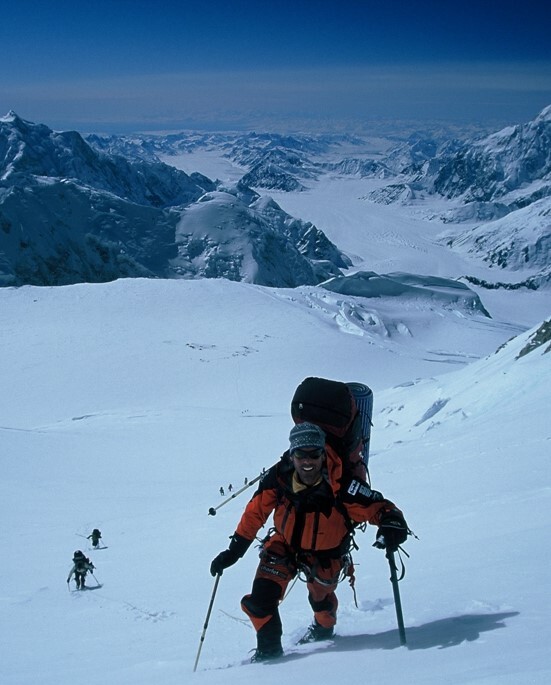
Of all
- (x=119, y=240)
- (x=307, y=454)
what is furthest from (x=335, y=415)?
(x=119, y=240)

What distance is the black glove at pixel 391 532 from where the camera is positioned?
426cm

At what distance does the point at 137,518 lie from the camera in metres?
13.7

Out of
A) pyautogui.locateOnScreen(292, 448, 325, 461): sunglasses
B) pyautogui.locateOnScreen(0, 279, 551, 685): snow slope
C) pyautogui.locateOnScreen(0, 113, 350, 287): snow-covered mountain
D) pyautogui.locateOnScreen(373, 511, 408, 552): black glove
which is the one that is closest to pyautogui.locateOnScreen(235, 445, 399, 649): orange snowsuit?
pyautogui.locateOnScreen(373, 511, 408, 552): black glove

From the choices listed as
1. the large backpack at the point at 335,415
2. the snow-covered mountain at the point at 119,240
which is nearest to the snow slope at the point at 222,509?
the large backpack at the point at 335,415

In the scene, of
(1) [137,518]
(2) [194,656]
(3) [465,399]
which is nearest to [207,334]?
(3) [465,399]

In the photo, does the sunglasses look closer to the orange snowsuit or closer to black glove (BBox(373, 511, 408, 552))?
the orange snowsuit

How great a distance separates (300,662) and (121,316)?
44530mm

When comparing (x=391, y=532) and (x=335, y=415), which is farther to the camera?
(x=335, y=415)

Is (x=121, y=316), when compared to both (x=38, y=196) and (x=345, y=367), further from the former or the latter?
(x=38, y=196)

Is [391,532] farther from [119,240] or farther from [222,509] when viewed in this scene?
[119,240]

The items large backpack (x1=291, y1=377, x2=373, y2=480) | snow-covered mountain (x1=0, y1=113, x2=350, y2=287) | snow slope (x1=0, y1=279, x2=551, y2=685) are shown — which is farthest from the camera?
snow-covered mountain (x1=0, y1=113, x2=350, y2=287)

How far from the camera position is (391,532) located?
428 cm

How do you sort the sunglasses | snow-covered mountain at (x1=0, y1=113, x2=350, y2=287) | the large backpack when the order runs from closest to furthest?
the sunglasses < the large backpack < snow-covered mountain at (x1=0, y1=113, x2=350, y2=287)

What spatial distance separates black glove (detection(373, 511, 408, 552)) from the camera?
14.0 ft
